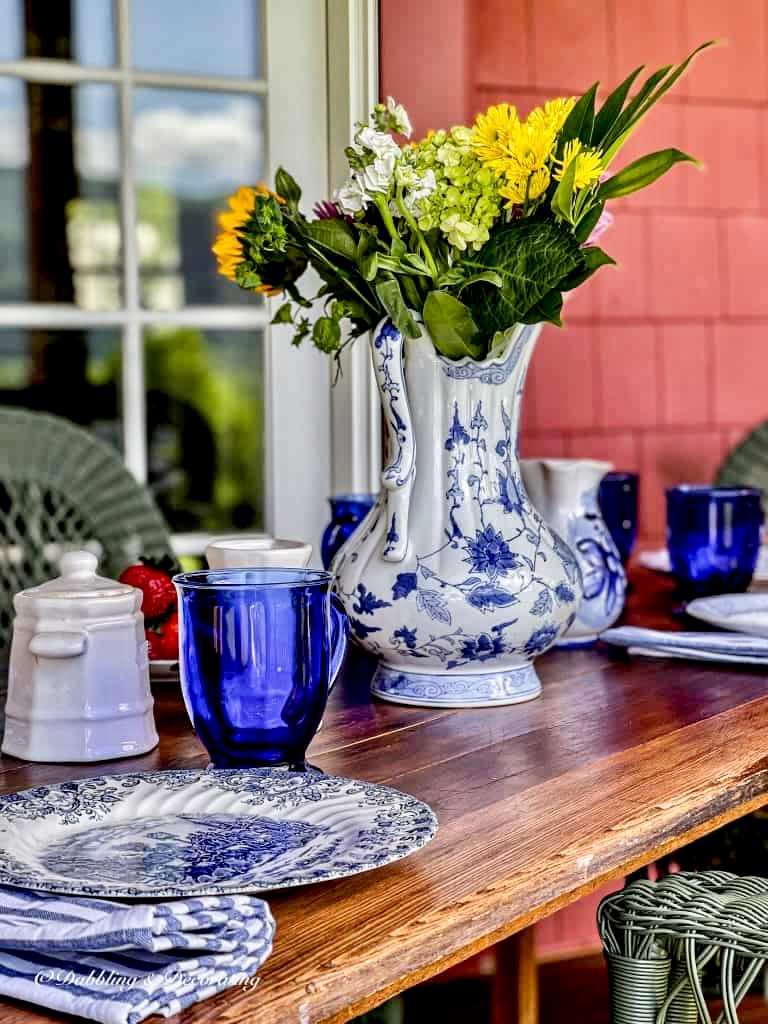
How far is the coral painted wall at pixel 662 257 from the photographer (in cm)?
264

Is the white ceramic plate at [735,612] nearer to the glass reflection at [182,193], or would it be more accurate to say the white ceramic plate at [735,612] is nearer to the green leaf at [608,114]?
the green leaf at [608,114]

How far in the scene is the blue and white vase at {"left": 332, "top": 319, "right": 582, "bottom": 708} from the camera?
1.29m

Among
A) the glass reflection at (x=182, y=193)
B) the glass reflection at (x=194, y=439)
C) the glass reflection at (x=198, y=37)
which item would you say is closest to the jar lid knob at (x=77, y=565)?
the glass reflection at (x=198, y=37)

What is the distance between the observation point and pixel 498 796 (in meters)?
1.00

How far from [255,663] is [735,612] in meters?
0.84

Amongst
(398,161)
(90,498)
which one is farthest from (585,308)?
(398,161)

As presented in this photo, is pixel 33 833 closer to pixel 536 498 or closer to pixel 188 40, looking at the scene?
pixel 536 498

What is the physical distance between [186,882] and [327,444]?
1.73 metres

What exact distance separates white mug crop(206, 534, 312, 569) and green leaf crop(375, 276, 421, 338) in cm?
22

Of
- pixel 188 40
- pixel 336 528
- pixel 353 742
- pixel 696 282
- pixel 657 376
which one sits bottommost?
pixel 353 742

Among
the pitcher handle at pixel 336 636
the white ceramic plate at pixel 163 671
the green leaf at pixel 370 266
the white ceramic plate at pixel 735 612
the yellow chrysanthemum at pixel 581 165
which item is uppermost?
the yellow chrysanthemum at pixel 581 165

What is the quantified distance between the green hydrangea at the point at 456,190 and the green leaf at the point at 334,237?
0.07 m

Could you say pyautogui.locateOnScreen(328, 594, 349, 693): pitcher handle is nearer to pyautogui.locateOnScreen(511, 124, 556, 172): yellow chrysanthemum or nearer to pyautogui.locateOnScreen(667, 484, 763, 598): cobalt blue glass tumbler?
pyautogui.locateOnScreen(511, 124, 556, 172): yellow chrysanthemum

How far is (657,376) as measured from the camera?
287 centimetres
